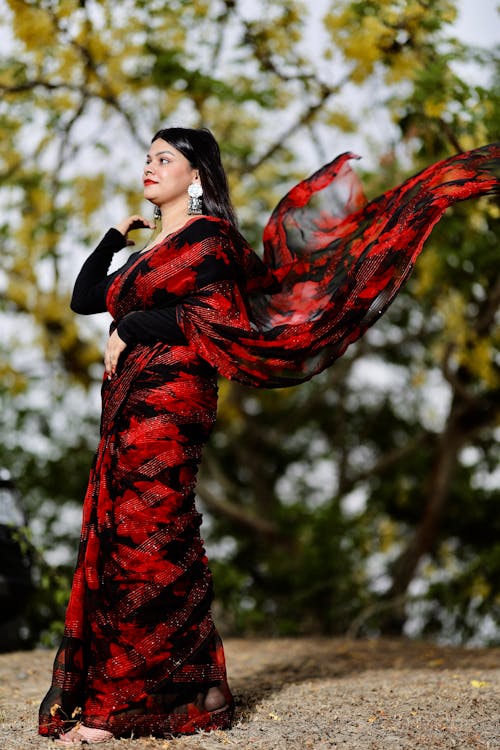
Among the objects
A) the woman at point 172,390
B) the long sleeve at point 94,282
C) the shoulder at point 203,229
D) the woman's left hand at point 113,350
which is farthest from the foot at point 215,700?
the shoulder at point 203,229

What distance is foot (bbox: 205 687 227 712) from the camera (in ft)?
10.3

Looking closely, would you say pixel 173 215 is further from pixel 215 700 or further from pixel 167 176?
pixel 215 700

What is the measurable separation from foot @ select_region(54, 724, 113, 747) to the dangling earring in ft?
5.78

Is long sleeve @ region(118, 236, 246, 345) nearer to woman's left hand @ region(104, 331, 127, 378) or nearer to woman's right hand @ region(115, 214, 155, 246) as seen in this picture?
woman's left hand @ region(104, 331, 127, 378)

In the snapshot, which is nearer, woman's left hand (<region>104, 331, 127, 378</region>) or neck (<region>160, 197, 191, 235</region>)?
woman's left hand (<region>104, 331, 127, 378</region>)

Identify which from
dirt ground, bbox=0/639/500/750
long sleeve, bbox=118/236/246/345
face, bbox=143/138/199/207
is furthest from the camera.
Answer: face, bbox=143/138/199/207

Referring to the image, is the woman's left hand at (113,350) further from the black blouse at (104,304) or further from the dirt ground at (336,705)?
the dirt ground at (336,705)

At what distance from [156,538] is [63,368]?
5799mm

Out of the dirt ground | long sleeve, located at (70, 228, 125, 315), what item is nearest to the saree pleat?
the dirt ground

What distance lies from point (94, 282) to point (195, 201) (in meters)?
0.47

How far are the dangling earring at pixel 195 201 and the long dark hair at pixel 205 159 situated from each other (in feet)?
0.05

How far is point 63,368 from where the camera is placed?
28.5ft

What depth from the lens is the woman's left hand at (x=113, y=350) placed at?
320 cm

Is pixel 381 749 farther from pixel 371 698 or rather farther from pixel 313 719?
pixel 371 698
